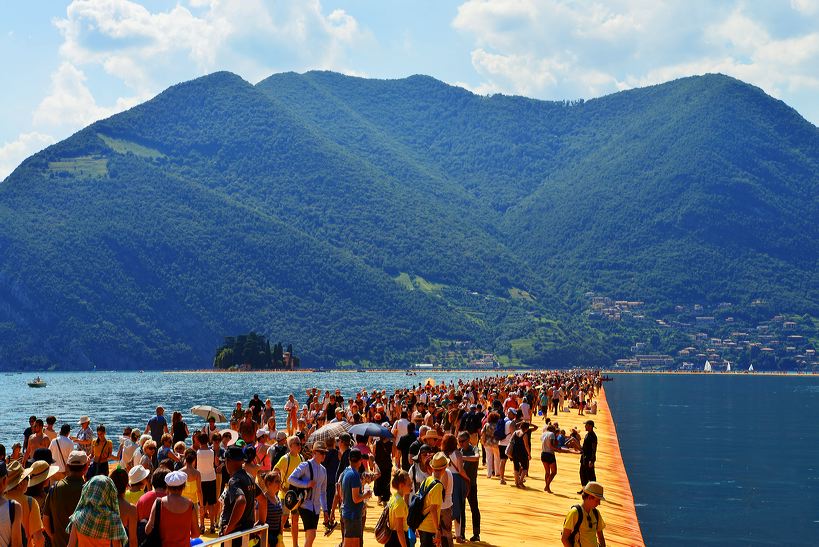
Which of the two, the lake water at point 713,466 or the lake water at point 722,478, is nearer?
the lake water at point 722,478

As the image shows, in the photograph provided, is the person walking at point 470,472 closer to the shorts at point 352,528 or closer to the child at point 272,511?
the shorts at point 352,528

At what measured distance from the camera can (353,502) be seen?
1212 cm

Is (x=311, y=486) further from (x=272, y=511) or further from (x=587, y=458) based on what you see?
(x=587, y=458)

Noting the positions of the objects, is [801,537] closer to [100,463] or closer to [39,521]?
[100,463]

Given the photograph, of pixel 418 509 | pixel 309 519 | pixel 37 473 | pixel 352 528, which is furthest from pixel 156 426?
pixel 37 473

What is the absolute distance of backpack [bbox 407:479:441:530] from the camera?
11.7 m

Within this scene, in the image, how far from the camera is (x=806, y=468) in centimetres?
3556

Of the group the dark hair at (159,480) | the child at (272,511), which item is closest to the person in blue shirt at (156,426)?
the child at (272,511)

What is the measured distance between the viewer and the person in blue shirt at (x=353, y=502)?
12008mm

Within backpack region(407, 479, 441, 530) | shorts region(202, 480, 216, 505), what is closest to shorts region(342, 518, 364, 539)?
backpack region(407, 479, 441, 530)

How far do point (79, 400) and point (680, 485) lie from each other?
68306mm

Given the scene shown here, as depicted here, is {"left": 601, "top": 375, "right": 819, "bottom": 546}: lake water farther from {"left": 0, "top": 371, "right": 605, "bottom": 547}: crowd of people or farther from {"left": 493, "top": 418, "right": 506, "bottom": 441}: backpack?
{"left": 0, "top": 371, "right": 605, "bottom": 547}: crowd of people

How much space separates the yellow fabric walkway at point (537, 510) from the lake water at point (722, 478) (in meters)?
0.75

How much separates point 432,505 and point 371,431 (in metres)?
6.64
